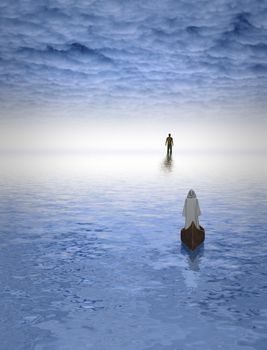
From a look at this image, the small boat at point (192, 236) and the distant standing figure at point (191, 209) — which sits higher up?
the distant standing figure at point (191, 209)

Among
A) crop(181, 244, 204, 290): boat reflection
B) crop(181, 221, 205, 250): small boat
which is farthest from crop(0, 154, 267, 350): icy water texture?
crop(181, 221, 205, 250): small boat

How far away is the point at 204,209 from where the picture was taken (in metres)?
30.2

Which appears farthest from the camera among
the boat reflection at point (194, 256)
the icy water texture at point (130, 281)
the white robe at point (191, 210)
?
the white robe at point (191, 210)

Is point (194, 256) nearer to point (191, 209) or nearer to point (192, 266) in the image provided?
point (192, 266)

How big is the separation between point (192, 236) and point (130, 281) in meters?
5.10

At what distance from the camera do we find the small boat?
18719 mm

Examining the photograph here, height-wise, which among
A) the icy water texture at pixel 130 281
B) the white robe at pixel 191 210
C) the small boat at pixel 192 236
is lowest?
the icy water texture at pixel 130 281

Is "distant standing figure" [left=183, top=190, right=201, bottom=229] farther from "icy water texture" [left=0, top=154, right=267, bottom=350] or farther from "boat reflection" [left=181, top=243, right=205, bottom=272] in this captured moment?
"icy water texture" [left=0, top=154, right=267, bottom=350]

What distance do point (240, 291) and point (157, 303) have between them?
250 cm

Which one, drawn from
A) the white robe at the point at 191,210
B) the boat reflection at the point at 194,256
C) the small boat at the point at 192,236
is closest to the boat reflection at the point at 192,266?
the boat reflection at the point at 194,256

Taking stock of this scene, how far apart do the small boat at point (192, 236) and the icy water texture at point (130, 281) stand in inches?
A: 13.8

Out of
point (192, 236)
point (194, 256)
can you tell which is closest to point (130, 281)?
point (194, 256)

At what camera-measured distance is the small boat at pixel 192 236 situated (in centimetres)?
1872

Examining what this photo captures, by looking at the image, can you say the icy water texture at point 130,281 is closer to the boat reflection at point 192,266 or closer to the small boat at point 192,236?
the boat reflection at point 192,266
